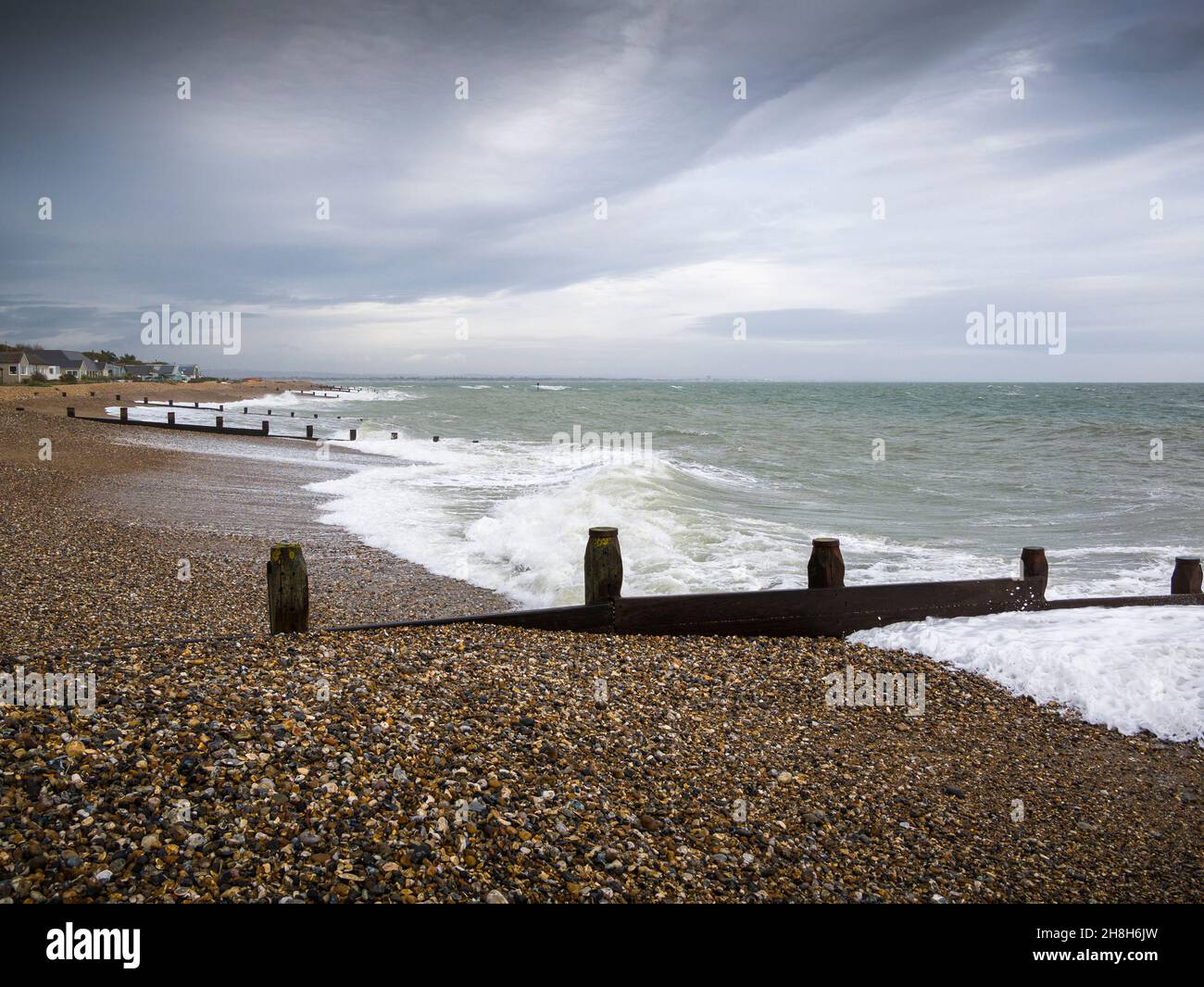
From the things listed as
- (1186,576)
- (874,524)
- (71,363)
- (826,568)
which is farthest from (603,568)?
(71,363)

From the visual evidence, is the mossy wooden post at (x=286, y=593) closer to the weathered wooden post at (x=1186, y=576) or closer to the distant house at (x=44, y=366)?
the weathered wooden post at (x=1186, y=576)

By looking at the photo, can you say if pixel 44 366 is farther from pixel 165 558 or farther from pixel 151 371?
pixel 165 558

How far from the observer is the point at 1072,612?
8125 millimetres

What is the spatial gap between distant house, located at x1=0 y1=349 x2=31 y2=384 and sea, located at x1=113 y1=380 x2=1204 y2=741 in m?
70.3

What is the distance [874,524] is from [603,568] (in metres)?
11.3

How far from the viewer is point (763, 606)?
7480 mm

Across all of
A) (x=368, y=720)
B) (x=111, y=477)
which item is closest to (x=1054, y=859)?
(x=368, y=720)

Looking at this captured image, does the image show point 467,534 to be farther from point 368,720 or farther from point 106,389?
point 106,389

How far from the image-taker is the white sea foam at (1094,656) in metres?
6.10

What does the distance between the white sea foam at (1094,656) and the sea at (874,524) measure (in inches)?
0.7

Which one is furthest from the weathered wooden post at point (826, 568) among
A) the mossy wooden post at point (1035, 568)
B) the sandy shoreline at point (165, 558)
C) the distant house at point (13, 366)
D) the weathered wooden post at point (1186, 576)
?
the distant house at point (13, 366)
